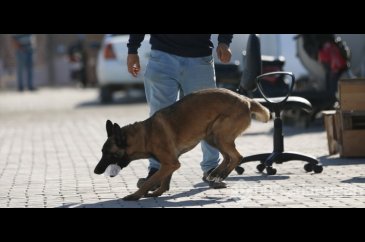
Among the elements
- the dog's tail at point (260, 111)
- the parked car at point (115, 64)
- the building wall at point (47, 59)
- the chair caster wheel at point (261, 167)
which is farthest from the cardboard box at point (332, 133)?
the building wall at point (47, 59)

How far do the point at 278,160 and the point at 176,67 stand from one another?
1675 mm

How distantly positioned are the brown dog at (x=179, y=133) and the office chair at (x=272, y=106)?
1.21 m

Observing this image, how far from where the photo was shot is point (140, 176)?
1017 cm

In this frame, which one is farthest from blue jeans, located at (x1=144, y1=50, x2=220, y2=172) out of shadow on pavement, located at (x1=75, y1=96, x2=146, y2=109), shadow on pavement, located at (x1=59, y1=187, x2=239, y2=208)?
shadow on pavement, located at (x1=75, y1=96, x2=146, y2=109)

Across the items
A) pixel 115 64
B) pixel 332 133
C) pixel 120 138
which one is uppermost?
pixel 115 64

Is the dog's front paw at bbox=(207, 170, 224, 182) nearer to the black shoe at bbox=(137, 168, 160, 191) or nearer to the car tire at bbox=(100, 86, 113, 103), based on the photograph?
the black shoe at bbox=(137, 168, 160, 191)

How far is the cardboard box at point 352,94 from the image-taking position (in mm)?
11023

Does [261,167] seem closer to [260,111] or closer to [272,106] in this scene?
[272,106]

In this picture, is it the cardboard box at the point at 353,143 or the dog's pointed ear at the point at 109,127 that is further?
the cardboard box at the point at 353,143

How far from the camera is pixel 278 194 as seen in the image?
8.40 metres

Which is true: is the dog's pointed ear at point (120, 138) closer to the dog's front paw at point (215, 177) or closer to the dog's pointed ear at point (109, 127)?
the dog's pointed ear at point (109, 127)

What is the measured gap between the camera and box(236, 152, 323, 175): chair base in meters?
9.88

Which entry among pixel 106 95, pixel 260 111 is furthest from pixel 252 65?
pixel 106 95
